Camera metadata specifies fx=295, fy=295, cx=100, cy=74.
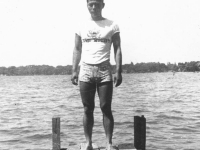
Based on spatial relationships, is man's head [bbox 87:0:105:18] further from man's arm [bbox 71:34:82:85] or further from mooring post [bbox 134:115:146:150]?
mooring post [bbox 134:115:146:150]

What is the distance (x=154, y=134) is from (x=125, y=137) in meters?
1.68

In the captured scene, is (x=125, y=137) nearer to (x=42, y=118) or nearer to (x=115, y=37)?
(x=42, y=118)

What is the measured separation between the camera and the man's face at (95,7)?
506 centimetres

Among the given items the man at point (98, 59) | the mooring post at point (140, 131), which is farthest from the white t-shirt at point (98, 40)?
the mooring post at point (140, 131)

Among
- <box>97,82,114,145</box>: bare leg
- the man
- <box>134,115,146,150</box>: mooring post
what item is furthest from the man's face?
<box>134,115,146,150</box>: mooring post

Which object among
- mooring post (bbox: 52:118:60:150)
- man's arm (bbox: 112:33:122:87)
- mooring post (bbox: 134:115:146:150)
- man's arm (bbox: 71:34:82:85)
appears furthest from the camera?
mooring post (bbox: 52:118:60:150)

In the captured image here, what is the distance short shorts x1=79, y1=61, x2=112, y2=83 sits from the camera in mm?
5078

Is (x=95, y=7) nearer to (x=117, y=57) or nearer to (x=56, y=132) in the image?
(x=117, y=57)

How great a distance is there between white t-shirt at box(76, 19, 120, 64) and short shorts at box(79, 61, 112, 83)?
78 millimetres

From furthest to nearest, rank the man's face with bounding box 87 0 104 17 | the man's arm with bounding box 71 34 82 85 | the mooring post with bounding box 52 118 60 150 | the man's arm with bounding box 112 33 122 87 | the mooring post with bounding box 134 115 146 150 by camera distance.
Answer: the mooring post with bounding box 52 118 60 150, the mooring post with bounding box 134 115 146 150, the man's arm with bounding box 71 34 82 85, the man's arm with bounding box 112 33 122 87, the man's face with bounding box 87 0 104 17

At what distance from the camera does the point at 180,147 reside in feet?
42.7

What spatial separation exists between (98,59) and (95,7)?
90cm

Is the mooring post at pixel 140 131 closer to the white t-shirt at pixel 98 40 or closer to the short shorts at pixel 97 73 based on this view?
the short shorts at pixel 97 73

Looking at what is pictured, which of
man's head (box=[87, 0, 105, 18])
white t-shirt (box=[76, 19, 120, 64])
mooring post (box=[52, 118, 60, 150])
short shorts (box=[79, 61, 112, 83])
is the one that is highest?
man's head (box=[87, 0, 105, 18])
